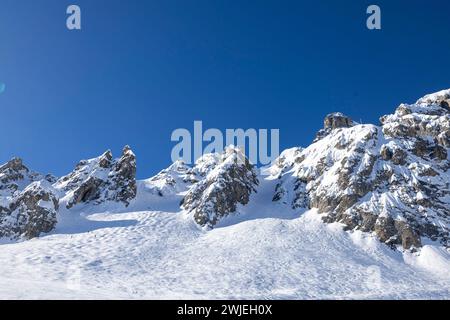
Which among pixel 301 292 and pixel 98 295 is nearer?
pixel 98 295

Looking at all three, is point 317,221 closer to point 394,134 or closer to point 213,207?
point 213,207

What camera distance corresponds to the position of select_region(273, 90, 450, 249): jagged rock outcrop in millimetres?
47719

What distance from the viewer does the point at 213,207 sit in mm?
55375

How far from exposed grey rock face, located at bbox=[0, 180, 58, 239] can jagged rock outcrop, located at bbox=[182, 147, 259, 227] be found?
19328 mm

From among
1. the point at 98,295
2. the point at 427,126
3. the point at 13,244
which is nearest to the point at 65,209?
the point at 13,244

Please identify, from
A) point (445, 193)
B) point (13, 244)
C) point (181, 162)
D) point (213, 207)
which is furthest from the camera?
point (181, 162)

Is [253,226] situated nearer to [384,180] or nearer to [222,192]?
[222,192]

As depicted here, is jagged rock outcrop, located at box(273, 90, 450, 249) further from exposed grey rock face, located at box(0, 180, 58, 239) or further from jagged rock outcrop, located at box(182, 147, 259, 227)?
exposed grey rock face, located at box(0, 180, 58, 239)

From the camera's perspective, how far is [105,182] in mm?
63844

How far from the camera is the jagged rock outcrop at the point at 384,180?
1879 inches

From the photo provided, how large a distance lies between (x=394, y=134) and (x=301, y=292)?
143ft

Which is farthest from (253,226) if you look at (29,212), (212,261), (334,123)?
(334,123)

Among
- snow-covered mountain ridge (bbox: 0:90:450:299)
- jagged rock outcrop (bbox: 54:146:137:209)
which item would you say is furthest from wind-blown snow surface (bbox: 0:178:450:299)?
jagged rock outcrop (bbox: 54:146:137:209)

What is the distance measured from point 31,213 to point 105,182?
1440 cm
